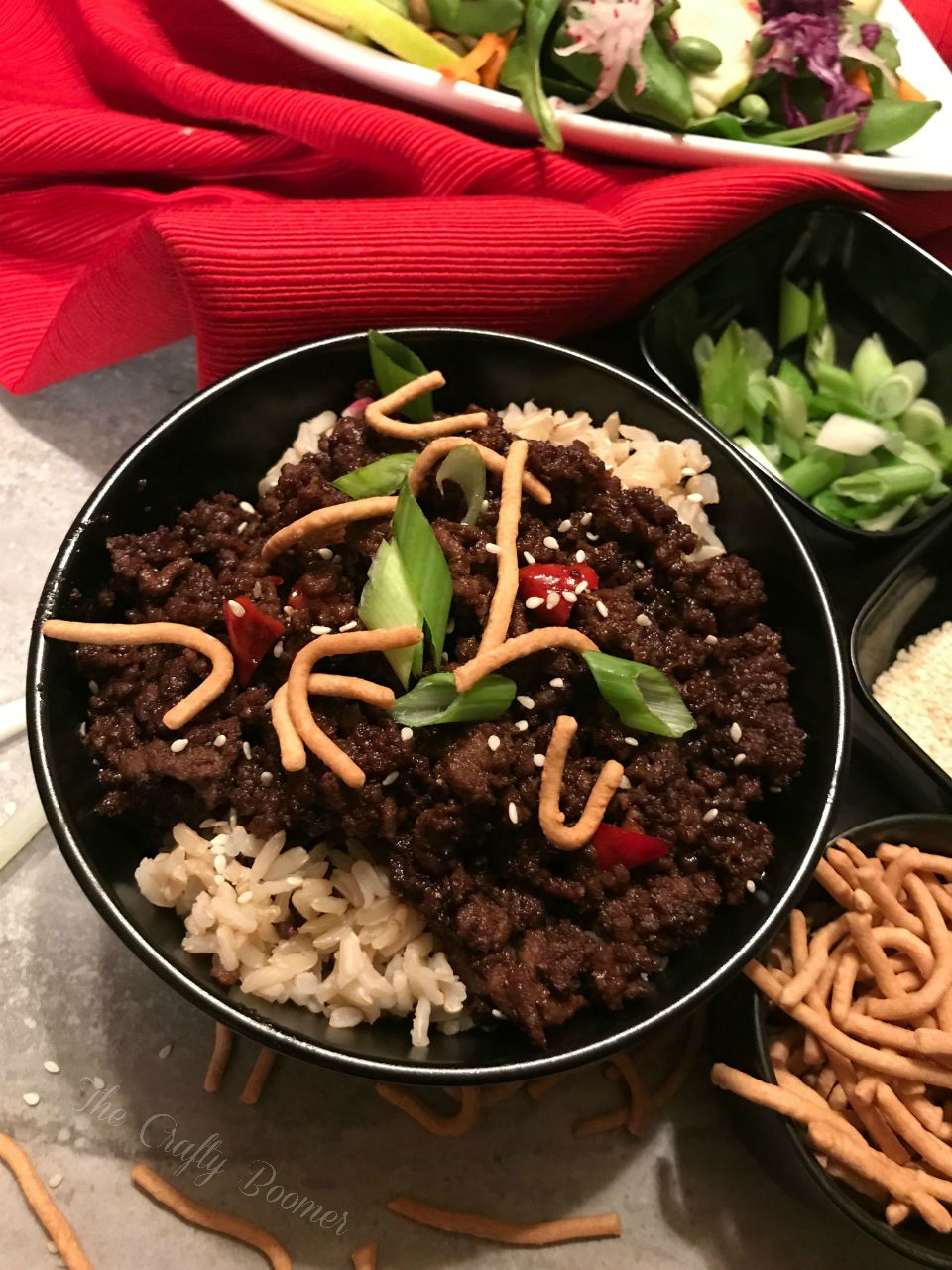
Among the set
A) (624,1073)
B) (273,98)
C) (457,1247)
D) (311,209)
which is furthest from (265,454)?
(457,1247)

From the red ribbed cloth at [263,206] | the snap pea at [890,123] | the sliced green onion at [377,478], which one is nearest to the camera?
the sliced green onion at [377,478]

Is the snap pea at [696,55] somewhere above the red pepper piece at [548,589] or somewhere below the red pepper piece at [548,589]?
above

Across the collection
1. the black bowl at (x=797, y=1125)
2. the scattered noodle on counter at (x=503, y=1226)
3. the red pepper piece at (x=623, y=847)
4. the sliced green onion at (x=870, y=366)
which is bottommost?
the scattered noodle on counter at (x=503, y=1226)

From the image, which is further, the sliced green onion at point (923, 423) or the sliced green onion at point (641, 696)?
the sliced green onion at point (923, 423)

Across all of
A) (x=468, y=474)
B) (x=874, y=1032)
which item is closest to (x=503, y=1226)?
(x=874, y=1032)

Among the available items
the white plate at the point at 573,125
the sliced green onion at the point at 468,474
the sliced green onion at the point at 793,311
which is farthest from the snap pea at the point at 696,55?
the sliced green onion at the point at 468,474

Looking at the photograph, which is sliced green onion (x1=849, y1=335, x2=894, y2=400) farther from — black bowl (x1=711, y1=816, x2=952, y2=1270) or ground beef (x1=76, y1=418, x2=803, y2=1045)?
black bowl (x1=711, y1=816, x2=952, y2=1270)

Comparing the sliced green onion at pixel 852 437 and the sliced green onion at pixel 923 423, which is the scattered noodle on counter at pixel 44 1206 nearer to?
the sliced green onion at pixel 852 437
